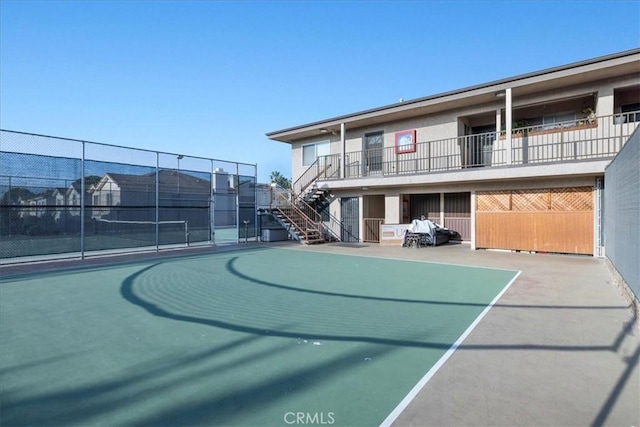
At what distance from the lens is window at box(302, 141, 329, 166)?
19.8m

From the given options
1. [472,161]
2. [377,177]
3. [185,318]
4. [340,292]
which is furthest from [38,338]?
[472,161]

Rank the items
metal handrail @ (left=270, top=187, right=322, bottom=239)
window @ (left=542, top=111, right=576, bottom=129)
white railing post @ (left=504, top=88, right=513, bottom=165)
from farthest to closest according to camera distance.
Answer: metal handrail @ (left=270, top=187, right=322, bottom=239), window @ (left=542, top=111, right=576, bottom=129), white railing post @ (left=504, top=88, right=513, bottom=165)

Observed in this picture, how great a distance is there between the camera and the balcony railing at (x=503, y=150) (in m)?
11.6

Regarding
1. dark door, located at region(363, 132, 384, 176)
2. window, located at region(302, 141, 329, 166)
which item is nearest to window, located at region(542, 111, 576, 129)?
dark door, located at region(363, 132, 384, 176)

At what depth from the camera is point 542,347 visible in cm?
405

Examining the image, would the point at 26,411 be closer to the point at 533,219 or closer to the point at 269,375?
the point at 269,375

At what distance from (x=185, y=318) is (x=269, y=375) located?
2307mm

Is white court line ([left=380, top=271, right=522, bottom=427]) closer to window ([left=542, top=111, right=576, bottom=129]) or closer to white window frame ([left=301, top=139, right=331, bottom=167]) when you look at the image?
window ([left=542, top=111, right=576, bottom=129])

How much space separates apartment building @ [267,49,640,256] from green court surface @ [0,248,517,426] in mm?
6149

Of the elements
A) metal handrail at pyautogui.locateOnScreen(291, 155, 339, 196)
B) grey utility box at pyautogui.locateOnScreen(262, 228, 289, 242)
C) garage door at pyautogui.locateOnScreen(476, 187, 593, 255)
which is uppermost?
metal handrail at pyautogui.locateOnScreen(291, 155, 339, 196)

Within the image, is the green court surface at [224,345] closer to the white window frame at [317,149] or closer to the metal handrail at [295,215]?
the metal handrail at [295,215]

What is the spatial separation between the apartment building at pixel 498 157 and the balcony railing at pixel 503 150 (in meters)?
0.04

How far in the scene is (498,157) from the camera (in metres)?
13.6

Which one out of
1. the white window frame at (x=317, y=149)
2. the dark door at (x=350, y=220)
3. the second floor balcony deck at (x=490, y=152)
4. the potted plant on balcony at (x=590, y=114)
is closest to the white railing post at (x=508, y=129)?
the second floor balcony deck at (x=490, y=152)
